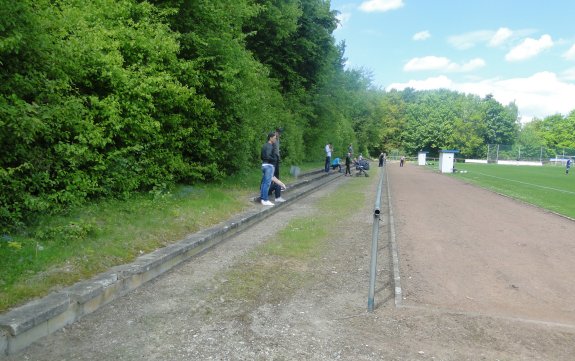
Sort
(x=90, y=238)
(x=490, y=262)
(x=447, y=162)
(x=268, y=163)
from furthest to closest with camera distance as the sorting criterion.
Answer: (x=447, y=162), (x=268, y=163), (x=490, y=262), (x=90, y=238)

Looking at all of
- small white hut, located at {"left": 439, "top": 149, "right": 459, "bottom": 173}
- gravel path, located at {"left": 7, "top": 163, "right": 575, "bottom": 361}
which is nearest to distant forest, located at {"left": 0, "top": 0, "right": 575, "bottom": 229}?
gravel path, located at {"left": 7, "top": 163, "right": 575, "bottom": 361}

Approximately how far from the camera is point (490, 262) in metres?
6.87

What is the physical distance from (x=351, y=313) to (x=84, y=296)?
104 inches

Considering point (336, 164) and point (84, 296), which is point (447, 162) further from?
point (84, 296)

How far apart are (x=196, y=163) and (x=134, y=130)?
324 centimetres

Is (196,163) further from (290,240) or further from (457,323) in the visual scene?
(457,323)

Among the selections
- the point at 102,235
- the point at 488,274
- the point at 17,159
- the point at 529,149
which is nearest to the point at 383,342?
the point at 488,274

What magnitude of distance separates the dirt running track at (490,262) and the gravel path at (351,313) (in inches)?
1.0

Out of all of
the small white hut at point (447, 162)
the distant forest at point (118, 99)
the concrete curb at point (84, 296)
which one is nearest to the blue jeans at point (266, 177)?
the distant forest at point (118, 99)

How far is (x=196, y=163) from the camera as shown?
36.9ft

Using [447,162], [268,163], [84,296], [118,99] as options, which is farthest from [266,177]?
[447,162]

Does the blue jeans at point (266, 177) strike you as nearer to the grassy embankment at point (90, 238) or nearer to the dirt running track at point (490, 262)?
the grassy embankment at point (90, 238)

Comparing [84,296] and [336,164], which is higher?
[336,164]

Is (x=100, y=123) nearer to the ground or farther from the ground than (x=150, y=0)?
nearer to the ground
